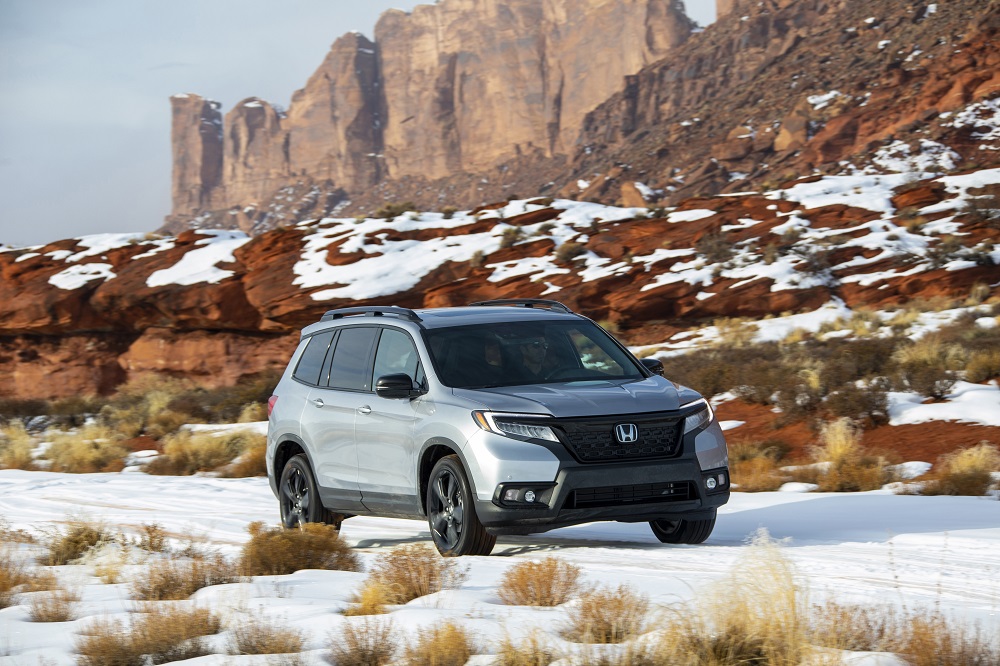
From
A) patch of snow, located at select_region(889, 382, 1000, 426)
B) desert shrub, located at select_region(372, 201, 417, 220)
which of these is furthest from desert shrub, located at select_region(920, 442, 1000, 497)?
desert shrub, located at select_region(372, 201, 417, 220)

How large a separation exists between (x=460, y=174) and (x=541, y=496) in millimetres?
139443

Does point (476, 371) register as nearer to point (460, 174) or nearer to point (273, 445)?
point (273, 445)

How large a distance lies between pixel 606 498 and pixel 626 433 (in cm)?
45

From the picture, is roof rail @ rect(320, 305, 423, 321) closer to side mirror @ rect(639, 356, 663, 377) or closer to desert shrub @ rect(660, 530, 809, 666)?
side mirror @ rect(639, 356, 663, 377)

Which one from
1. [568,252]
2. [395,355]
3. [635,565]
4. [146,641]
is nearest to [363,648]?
[146,641]

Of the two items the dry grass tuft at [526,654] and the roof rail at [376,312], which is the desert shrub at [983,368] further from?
the dry grass tuft at [526,654]

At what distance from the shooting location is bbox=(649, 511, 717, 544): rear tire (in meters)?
8.16

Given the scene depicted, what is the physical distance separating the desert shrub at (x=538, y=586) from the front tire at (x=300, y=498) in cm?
368

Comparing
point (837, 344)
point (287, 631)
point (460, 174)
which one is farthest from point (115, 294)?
point (460, 174)

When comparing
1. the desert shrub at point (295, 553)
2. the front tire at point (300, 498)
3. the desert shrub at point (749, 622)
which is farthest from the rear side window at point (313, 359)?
the desert shrub at point (749, 622)

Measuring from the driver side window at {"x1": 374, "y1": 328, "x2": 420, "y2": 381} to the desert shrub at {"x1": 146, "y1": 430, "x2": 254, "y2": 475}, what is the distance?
424 inches

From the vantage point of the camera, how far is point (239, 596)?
6070 millimetres

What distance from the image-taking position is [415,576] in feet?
20.0

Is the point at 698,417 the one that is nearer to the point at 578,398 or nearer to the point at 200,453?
the point at 578,398
